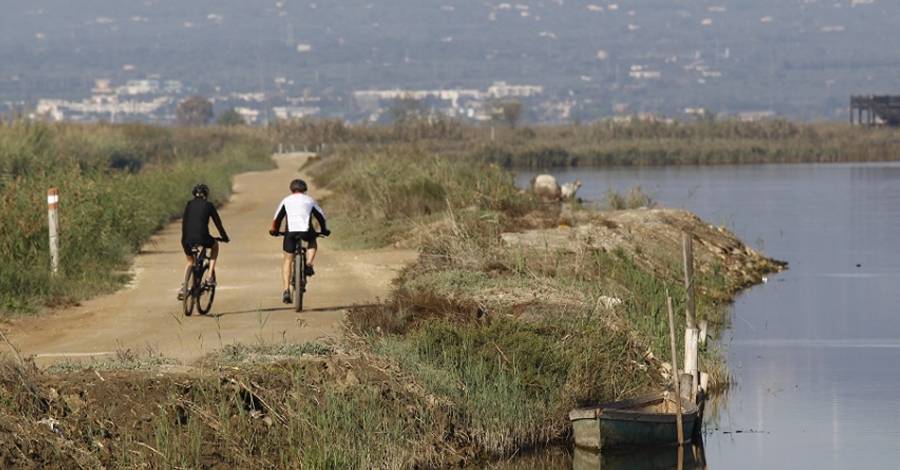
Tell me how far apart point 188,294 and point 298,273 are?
1292 mm

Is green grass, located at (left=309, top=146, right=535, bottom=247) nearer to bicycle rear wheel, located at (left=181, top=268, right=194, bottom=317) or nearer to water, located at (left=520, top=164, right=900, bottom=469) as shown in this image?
water, located at (left=520, top=164, right=900, bottom=469)

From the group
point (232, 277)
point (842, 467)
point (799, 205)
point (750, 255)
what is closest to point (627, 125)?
point (799, 205)

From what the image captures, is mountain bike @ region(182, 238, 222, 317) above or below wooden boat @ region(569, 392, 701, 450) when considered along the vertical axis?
above

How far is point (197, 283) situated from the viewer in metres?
21.3

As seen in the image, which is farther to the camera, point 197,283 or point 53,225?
point 53,225

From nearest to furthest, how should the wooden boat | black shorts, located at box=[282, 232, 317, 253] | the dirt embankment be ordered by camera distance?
1. the dirt embankment
2. the wooden boat
3. black shorts, located at box=[282, 232, 317, 253]

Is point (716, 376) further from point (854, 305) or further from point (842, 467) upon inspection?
point (854, 305)

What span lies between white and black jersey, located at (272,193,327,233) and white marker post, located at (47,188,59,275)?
4.97 meters

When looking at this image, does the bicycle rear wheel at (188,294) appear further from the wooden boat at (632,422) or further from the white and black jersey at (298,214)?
the wooden boat at (632,422)

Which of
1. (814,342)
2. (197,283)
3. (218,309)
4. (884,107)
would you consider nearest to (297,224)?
Answer: (197,283)

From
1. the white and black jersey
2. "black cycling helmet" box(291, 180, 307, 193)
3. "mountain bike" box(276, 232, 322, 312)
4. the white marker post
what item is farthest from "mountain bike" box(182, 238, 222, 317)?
the white marker post

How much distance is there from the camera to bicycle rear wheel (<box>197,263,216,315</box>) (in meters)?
21.5

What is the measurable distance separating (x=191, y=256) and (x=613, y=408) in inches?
253

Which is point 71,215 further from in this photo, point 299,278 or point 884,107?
point 884,107
